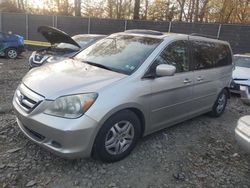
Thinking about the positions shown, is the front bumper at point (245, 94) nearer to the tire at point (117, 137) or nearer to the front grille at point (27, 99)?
the tire at point (117, 137)

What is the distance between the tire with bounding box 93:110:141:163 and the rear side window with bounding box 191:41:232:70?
5.66 ft

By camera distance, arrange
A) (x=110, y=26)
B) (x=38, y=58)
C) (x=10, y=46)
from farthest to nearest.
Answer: (x=110, y=26) < (x=10, y=46) < (x=38, y=58)

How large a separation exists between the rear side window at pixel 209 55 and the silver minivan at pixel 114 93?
0.06 feet

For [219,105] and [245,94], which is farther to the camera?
[245,94]

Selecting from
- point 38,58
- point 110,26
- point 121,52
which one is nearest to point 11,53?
point 38,58

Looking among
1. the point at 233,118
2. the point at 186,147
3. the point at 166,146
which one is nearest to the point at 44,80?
the point at 166,146

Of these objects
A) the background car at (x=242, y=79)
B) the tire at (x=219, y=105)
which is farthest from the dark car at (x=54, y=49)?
the background car at (x=242, y=79)

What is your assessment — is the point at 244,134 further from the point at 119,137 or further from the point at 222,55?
the point at 222,55

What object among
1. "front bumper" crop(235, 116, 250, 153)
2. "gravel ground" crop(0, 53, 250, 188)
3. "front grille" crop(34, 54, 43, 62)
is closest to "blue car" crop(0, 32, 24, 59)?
"front grille" crop(34, 54, 43, 62)

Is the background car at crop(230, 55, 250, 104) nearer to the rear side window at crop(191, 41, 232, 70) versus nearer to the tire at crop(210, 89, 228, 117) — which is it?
the tire at crop(210, 89, 228, 117)

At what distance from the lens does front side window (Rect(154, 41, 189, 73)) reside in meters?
3.83

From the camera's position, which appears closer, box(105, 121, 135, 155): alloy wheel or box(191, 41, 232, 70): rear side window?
box(105, 121, 135, 155): alloy wheel

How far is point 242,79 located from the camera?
7.25 m

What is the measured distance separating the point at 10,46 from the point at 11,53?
1.03 ft
